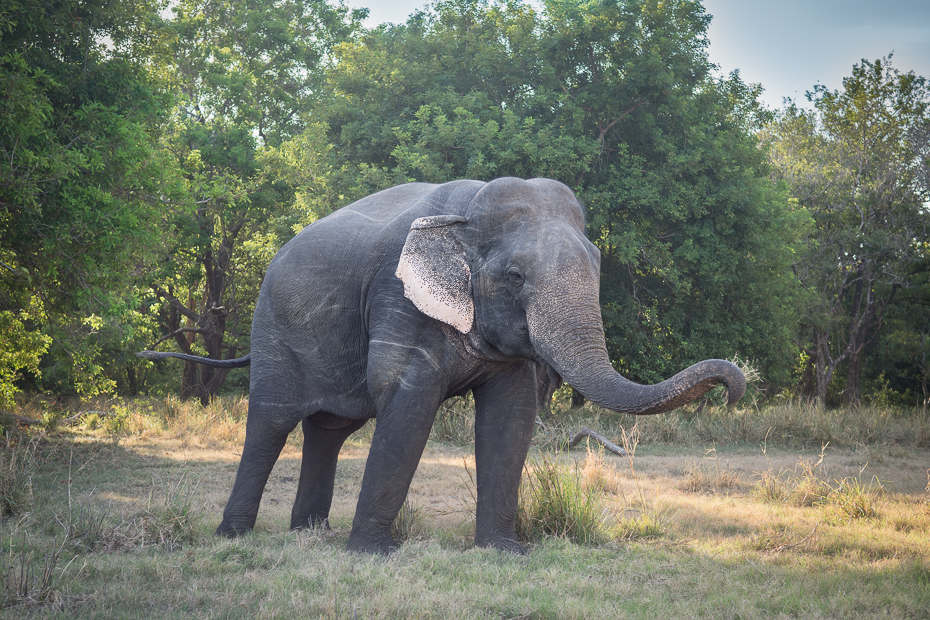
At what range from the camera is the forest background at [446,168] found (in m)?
10.1

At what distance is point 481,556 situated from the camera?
17.6ft

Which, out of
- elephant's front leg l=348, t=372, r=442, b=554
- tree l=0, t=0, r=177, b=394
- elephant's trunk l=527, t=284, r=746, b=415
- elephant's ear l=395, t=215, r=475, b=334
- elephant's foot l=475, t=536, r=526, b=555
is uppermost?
tree l=0, t=0, r=177, b=394

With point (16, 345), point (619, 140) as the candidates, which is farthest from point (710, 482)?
point (619, 140)

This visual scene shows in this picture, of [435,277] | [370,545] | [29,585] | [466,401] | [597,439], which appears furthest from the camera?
[466,401]

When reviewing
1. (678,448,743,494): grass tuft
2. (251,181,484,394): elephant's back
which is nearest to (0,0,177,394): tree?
(251,181,484,394): elephant's back

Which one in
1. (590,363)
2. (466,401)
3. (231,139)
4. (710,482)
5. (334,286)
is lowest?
(710,482)

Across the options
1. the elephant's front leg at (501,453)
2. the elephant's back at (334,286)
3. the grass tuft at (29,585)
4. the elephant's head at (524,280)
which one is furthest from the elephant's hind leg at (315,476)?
the grass tuft at (29,585)

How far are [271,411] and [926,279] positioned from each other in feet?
81.7

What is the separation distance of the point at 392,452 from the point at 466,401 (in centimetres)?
1061

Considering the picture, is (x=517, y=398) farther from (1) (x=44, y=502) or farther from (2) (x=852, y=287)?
(2) (x=852, y=287)

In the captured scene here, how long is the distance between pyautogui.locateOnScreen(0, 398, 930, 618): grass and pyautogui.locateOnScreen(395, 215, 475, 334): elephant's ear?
5.49ft

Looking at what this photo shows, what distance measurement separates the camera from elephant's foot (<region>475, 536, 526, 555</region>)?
568 centimetres

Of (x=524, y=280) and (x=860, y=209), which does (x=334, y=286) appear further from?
(x=860, y=209)

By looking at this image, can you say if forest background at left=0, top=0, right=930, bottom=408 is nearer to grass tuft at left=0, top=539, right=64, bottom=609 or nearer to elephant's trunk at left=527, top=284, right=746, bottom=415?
grass tuft at left=0, top=539, right=64, bottom=609
